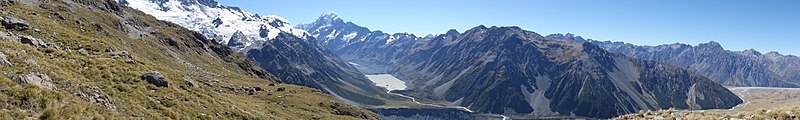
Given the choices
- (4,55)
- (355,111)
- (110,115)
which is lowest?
(355,111)

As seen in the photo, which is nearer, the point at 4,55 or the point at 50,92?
the point at 50,92

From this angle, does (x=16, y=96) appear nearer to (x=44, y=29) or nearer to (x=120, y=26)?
(x=44, y=29)

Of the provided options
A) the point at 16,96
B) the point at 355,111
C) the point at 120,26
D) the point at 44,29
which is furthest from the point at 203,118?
the point at 120,26

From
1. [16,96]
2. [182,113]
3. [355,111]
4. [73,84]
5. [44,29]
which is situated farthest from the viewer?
[355,111]

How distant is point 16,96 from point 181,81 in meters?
36.5

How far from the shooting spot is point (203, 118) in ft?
135

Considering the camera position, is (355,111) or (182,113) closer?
(182,113)

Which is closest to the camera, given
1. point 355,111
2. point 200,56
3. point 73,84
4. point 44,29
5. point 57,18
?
point 73,84

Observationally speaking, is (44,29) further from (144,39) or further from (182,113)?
(144,39)

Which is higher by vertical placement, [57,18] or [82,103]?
[57,18]

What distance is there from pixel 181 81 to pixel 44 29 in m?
20.6

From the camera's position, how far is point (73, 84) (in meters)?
33.7

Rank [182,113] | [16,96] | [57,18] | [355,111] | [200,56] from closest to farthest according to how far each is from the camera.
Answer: [16,96] < [182,113] < [57,18] < [355,111] < [200,56]

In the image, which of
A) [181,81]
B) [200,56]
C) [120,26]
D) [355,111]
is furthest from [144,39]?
[181,81]
